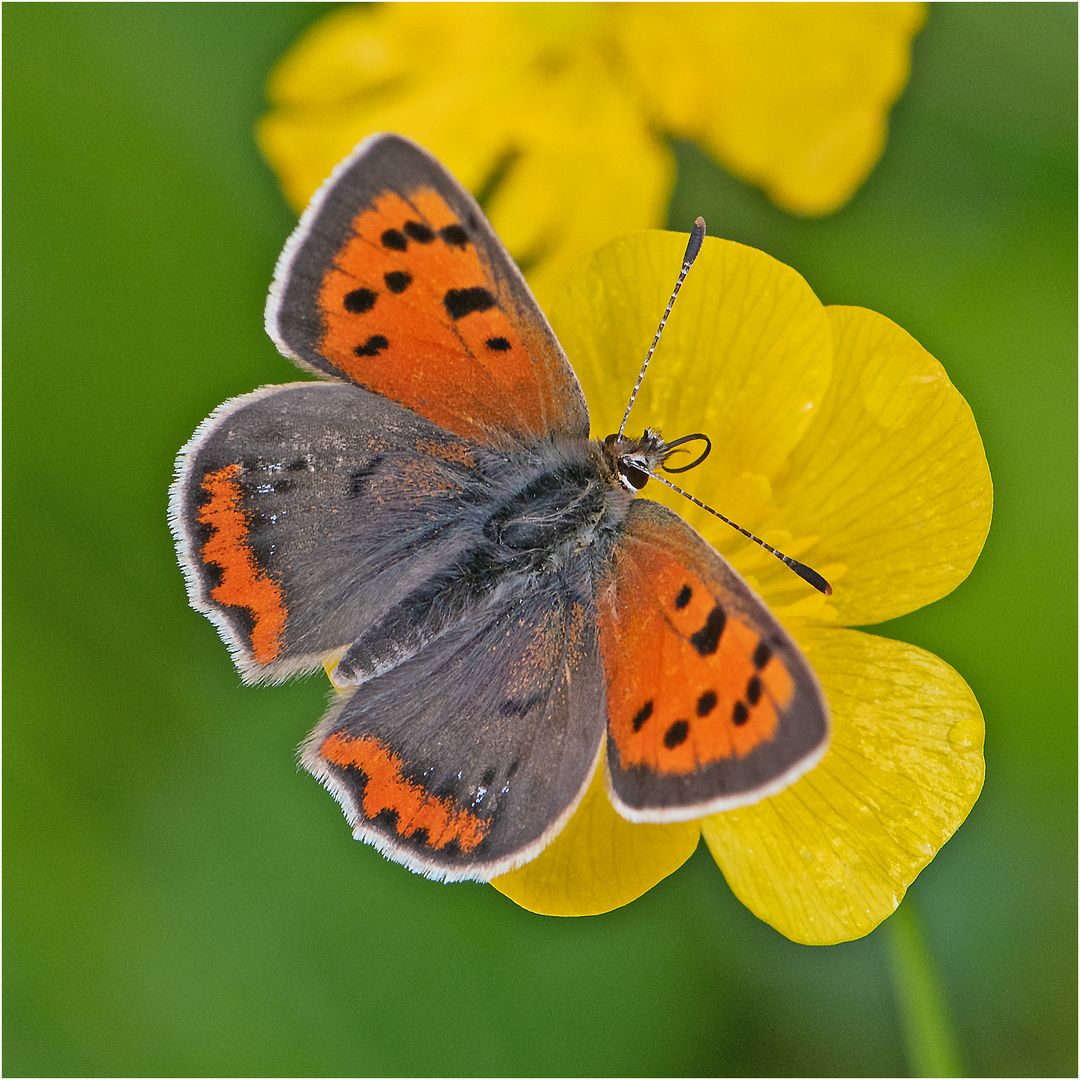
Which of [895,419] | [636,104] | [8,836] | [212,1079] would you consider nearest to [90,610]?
[8,836]

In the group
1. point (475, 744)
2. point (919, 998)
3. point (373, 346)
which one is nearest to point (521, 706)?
point (475, 744)

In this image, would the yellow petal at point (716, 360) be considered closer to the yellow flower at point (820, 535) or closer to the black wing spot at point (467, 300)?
Answer: the yellow flower at point (820, 535)

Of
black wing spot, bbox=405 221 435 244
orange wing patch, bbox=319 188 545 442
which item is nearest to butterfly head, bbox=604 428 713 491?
orange wing patch, bbox=319 188 545 442

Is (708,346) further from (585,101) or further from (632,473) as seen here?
(585,101)

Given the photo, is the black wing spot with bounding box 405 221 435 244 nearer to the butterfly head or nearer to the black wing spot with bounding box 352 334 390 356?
the black wing spot with bounding box 352 334 390 356

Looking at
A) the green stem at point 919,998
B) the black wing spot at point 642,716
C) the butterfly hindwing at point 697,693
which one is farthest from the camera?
the green stem at point 919,998

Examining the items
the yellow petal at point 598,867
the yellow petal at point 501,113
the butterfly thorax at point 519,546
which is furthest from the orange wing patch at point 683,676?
the yellow petal at point 501,113
